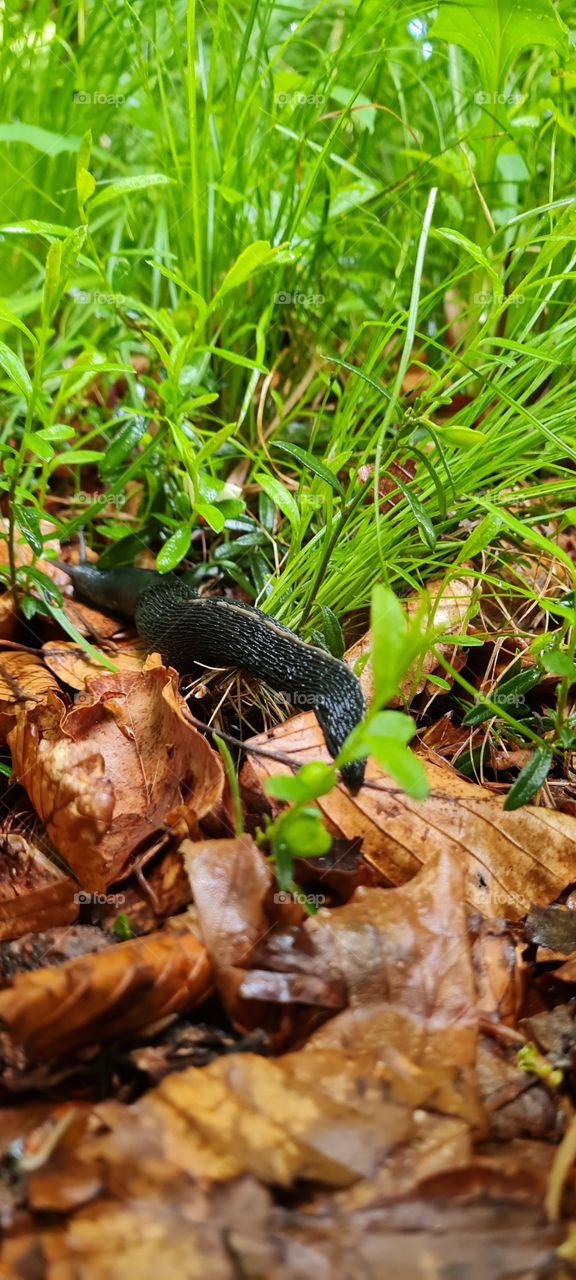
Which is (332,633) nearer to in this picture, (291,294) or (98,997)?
(98,997)

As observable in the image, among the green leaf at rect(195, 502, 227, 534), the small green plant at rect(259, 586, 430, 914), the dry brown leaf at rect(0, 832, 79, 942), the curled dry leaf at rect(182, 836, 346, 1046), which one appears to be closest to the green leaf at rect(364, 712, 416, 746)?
the small green plant at rect(259, 586, 430, 914)

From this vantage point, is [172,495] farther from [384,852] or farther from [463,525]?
[384,852]

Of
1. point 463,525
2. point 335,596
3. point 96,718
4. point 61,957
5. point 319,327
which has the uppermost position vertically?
point 319,327

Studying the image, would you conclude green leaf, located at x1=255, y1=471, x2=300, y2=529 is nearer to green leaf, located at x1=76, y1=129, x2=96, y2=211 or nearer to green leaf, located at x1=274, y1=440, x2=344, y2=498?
green leaf, located at x1=274, y1=440, x2=344, y2=498

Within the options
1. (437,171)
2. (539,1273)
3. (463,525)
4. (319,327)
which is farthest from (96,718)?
(437,171)

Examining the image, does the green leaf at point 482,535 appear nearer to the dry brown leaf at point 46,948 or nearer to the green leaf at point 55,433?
the green leaf at point 55,433

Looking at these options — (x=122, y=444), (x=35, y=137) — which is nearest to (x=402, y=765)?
(x=122, y=444)

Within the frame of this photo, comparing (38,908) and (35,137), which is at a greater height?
(35,137)
